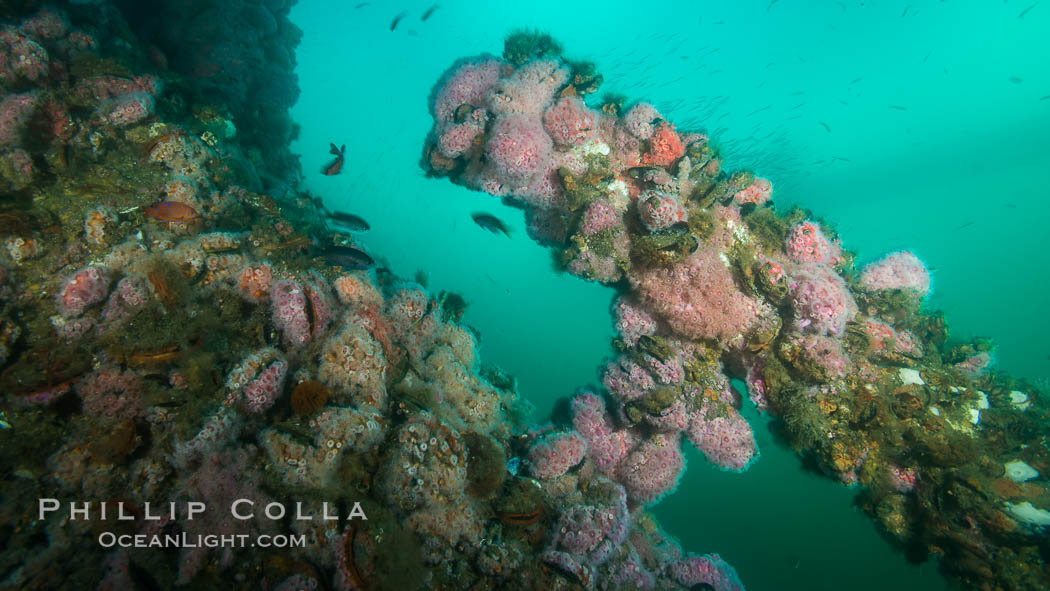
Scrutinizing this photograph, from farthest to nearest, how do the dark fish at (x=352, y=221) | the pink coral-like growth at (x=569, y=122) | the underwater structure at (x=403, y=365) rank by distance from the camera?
the pink coral-like growth at (x=569, y=122) → the dark fish at (x=352, y=221) → the underwater structure at (x=403, y=365)

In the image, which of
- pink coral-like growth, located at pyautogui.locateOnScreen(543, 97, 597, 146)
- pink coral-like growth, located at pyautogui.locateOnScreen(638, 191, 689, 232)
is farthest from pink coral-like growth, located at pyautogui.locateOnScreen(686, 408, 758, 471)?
pink coral-like growth, located at pyautogui.locateOnScreen(543, 97, 597, 146)

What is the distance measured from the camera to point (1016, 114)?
34312mm

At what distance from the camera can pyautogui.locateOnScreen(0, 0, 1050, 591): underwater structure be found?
3.50 m

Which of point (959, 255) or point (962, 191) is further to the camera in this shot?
point (959, 255)

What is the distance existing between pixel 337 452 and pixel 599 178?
638 cm

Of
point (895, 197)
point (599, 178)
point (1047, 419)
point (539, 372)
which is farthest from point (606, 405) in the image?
point (895, 197)

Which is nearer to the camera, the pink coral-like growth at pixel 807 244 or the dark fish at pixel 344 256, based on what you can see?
the dark fish at pixel 344 256

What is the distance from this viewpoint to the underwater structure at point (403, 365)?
11.5 feet

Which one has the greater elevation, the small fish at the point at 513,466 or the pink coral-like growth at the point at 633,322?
the pink coral-like growth at the point at 633,322

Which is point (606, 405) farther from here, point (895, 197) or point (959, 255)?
point (959, 255)

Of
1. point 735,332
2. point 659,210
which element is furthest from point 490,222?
point 735,332

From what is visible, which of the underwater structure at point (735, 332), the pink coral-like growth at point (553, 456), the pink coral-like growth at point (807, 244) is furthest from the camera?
the pink coral-like growth at point (807, 244)

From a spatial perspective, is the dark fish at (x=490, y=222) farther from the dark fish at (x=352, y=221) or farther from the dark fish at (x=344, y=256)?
the dark fish at (x=344, y=256)

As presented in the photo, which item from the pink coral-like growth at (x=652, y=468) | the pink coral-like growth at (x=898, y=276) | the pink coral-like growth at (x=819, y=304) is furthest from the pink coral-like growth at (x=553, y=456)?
the pink coral-like growth at (x=898, y=276)
